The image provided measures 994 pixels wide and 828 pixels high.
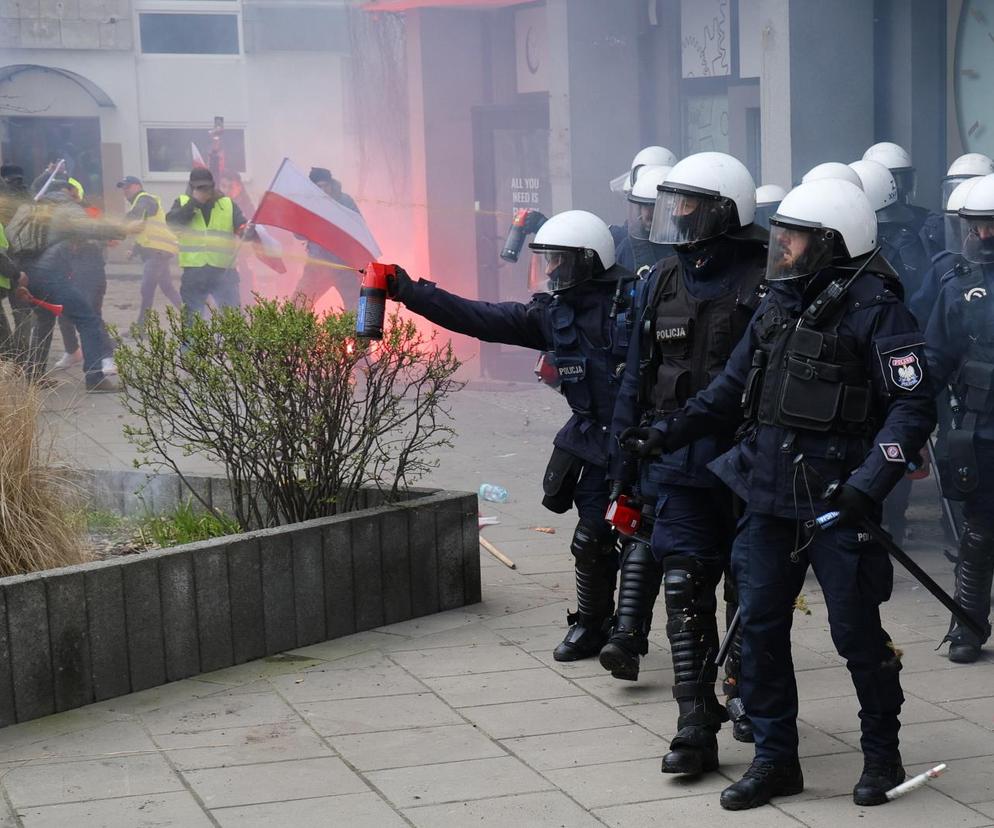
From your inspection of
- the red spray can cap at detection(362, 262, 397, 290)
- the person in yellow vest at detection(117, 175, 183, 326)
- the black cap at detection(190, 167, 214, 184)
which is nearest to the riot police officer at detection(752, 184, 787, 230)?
the red spray can cap at detection(362, 262, 397, 290)

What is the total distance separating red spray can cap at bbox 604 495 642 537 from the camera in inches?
216

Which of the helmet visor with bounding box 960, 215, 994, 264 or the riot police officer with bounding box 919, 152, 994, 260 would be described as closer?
the helmet visor with bounding box 960, 215, 994, 264

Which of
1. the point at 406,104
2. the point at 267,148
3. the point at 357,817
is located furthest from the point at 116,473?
the point at 267,148

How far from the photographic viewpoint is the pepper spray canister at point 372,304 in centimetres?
564

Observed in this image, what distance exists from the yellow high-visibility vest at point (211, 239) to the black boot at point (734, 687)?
9.70m

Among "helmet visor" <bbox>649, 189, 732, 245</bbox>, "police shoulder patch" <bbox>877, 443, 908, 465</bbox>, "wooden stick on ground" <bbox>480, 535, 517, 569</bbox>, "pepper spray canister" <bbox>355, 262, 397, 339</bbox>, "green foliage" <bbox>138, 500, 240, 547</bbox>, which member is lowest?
"wooden stick on ground" <bbox>480, 535, 517, 569</bbox>

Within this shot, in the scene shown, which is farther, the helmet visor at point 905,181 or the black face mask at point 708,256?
the helmet visor at point 905,181

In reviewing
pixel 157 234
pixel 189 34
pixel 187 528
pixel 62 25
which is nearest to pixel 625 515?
pixel 187 528

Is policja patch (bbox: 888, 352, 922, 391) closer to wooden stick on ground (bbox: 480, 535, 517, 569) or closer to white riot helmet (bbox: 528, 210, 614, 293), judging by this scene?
white riot helmet (bbox: 528, 210, 614, 293)

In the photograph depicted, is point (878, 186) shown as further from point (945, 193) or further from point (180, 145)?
point (180, 145)

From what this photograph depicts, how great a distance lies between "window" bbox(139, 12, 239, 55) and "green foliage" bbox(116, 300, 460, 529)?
1616 cm

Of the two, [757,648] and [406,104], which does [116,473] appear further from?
[406,104]

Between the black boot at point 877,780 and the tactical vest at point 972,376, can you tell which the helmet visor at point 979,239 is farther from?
the black boot at point 877,780

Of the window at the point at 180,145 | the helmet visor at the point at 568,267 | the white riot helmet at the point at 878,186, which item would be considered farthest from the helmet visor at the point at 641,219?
the window at the point at 180,145
